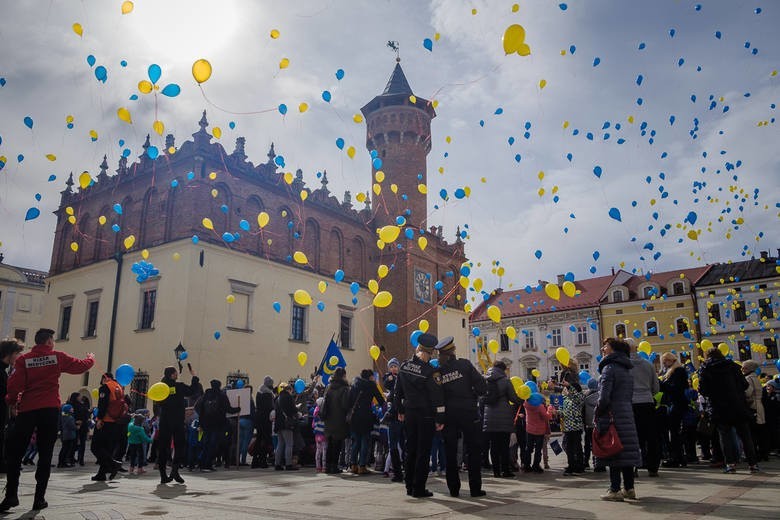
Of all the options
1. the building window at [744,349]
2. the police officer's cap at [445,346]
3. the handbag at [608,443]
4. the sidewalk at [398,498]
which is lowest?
the sidewalk at [398,498]

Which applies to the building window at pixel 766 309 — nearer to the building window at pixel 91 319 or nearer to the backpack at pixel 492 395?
the backpack at pixel 492 395

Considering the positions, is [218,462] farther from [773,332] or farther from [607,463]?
[773,332]

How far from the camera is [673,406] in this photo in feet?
33.2

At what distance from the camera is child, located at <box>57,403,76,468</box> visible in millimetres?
12812

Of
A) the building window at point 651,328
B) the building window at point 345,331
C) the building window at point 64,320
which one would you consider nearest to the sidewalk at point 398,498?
the building window at point 345,331

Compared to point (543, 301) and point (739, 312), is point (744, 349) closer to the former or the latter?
point (739, 312)

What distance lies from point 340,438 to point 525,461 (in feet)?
11.4

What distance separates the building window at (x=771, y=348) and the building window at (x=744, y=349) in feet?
3.95

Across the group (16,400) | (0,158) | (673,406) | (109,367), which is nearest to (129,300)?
(109,367)

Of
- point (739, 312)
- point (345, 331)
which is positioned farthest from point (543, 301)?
point (345, 331)

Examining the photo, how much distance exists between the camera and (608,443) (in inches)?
249

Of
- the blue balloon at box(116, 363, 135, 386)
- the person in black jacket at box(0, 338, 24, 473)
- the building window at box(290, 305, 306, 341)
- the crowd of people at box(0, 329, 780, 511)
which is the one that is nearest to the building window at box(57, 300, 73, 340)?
the building window at box(290, 305, 306, 341)

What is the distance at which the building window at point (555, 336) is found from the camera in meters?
50.4

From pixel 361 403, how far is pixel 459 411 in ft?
12.2
